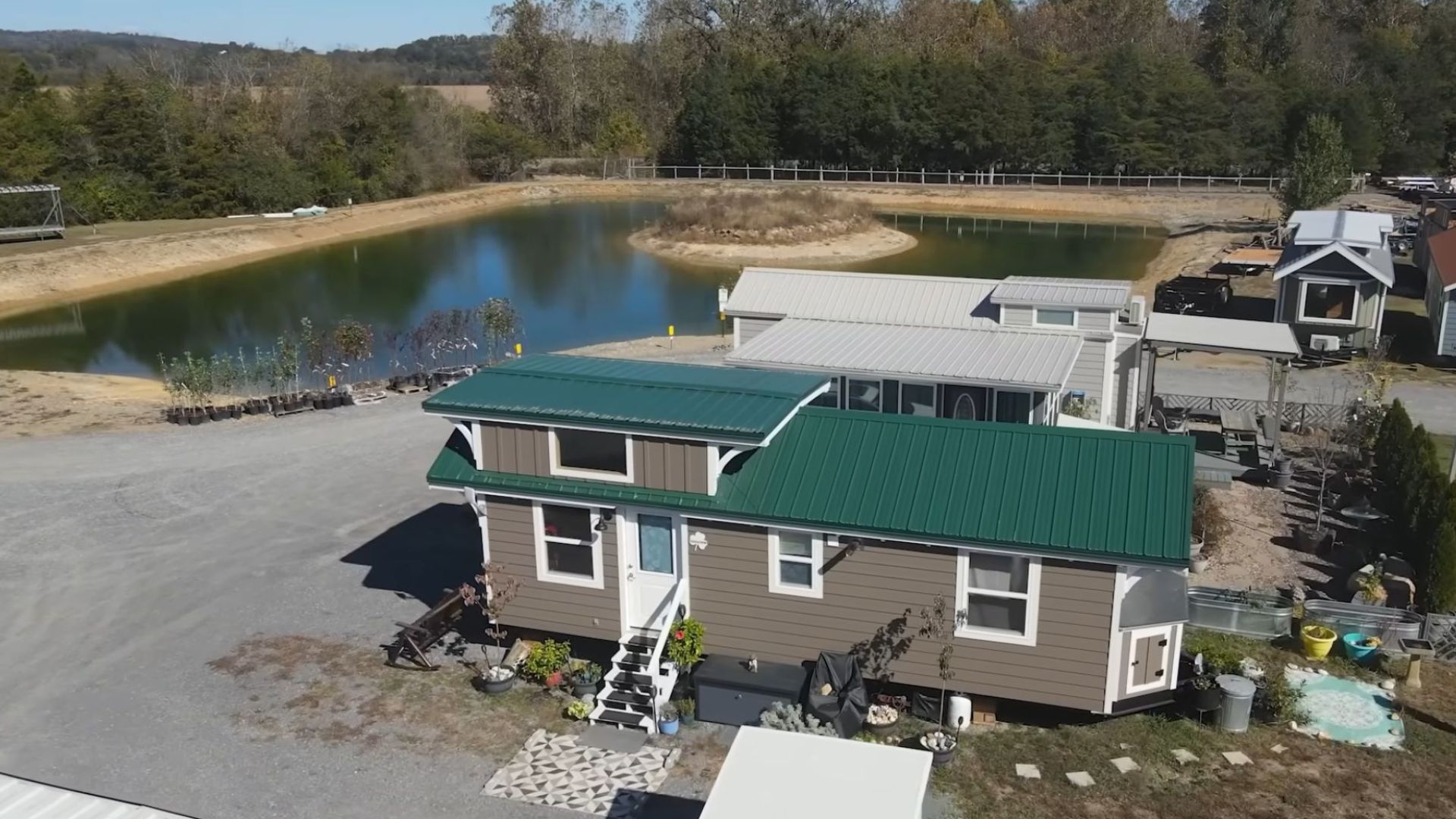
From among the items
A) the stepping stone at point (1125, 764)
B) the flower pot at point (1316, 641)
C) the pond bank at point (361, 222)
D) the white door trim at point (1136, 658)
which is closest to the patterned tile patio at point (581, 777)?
the stepping stone at point (1125, 764)

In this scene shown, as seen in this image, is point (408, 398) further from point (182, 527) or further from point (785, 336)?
point (785, 336)

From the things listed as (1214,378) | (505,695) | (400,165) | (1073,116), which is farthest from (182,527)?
(1073,116)

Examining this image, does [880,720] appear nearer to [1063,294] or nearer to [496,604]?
[496,604]

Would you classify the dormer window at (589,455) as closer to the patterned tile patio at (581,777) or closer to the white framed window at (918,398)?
the patterned tile patio at (581,777)

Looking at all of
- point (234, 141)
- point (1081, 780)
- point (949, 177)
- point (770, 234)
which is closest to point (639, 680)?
point (1081, 780)


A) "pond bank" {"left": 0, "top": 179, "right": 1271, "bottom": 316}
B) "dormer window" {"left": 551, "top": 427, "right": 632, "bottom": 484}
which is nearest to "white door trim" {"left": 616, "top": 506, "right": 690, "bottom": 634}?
"dormer window" {"left": 551, "top": 427, "right": 632, "bottom": 484}

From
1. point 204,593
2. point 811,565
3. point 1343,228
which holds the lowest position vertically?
point 204,593
